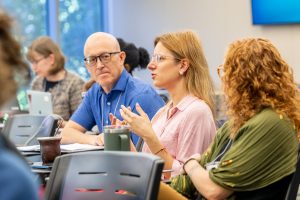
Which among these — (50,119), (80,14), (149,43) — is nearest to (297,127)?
(50,119)

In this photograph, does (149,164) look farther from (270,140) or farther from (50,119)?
(50,119)

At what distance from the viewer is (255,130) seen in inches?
83.2

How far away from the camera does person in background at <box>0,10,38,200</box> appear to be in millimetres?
899

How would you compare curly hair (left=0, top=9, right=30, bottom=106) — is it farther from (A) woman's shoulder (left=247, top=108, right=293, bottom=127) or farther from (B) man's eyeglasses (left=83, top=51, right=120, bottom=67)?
(B) man's eyeglasses (left=83, top=51, right=120, bottom=67)

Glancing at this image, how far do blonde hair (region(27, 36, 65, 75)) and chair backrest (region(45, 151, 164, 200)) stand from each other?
360cm

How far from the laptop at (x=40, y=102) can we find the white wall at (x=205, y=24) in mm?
1960

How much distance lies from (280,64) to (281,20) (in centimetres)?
408

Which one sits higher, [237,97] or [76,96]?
[237,97]

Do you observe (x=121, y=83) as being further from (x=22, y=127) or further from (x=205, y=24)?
(x=205, y=24)

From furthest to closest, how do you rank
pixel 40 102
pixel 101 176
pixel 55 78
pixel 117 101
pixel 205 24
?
1. pixel 205 24
2. pixel 55 78
3. pixel 40 102
4. pixel 117 101
5. pixel 101 176

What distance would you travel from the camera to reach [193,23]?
283 inches

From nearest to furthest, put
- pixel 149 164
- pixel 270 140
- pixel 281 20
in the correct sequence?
pixel 149 164 < pixel 270 140 < pixel 281 20

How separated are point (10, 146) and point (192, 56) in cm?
207

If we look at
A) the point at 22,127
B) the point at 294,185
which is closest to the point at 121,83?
the point at 22,127
